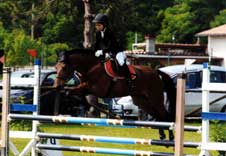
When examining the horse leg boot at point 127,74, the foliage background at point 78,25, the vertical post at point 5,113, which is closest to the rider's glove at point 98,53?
the horse leg boot at point 127,74

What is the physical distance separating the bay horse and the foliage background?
64.6 ft

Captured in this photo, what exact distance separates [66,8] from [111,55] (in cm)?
1923

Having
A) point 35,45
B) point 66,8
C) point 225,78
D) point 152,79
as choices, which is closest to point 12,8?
point 35,45

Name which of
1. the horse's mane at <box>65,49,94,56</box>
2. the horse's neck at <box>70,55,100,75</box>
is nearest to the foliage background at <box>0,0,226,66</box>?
the horse's mane at <box>65,49,94,56</box>

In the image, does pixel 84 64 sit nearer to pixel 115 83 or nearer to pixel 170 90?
pixel 115 83

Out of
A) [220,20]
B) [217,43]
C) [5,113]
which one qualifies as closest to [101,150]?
[5,113]

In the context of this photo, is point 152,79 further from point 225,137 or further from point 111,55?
point 225,137

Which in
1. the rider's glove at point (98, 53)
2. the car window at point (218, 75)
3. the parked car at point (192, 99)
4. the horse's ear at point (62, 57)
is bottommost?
the parked car at point (192, 99)

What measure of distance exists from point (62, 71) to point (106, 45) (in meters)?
1.02

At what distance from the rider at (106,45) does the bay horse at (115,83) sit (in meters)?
0.15

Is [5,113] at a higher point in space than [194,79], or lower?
higher

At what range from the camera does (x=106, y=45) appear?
1105cm

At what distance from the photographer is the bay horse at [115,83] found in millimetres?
10602

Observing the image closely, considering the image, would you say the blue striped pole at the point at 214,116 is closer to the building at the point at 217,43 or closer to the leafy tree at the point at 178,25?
the building at the point at 217,43
